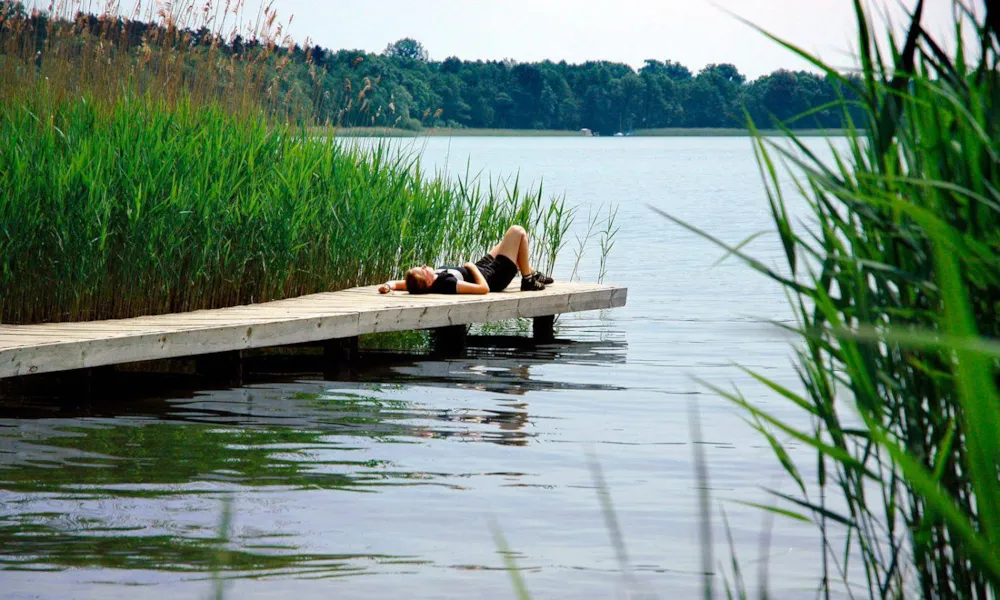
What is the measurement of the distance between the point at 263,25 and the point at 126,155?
3738 mm

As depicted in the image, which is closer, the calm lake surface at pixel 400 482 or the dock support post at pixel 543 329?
the calm lake surface at pixel 400 482

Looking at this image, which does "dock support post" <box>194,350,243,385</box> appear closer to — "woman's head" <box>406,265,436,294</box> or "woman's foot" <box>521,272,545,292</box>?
"woman's head" <box>406,265,436,294</box>

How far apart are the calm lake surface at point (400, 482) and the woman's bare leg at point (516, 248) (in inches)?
30.3

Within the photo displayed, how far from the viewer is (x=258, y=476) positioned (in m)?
5.35

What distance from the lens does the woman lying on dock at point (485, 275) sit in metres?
8.77

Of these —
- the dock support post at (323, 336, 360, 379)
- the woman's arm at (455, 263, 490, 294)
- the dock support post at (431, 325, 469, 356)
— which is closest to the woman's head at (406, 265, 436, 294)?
the woman's arm at (455, 263, 490, 294)

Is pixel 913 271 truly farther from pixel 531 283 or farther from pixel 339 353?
pixel 531 283

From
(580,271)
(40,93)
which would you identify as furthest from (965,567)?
(580,271)

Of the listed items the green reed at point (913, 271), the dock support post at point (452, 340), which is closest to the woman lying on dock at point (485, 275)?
the dock support post at point (452, 340)

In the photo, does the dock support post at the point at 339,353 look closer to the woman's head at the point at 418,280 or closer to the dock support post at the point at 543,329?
the woman's head at the point at 418,280

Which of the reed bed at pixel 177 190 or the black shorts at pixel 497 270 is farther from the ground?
the reed bed at pixel 177 190

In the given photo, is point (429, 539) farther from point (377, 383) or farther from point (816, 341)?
point (377, 383)

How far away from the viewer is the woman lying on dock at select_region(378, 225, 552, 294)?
28.8 ft

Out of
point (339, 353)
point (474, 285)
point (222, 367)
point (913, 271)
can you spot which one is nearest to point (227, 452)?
point (222, 367)
